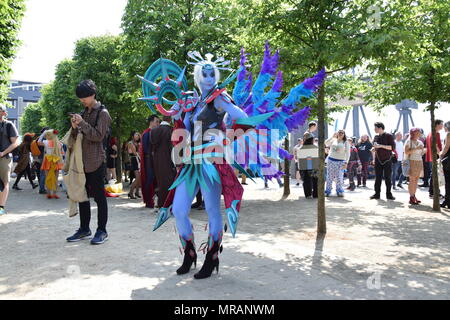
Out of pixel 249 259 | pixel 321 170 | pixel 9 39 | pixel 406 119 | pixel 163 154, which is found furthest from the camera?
pixel 406 119

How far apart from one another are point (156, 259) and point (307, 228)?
9.61 feet

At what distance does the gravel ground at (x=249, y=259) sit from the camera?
3635 mm

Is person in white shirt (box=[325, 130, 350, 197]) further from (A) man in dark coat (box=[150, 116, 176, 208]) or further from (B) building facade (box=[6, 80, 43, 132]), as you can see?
(B) building facade (box=[6, 80, 43, 132])

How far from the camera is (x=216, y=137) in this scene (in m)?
4.14

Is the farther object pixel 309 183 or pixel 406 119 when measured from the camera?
pixel 406 119

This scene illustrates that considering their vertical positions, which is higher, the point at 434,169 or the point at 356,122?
the point at 356,122

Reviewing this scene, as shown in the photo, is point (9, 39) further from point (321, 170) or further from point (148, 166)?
point (321, 170)

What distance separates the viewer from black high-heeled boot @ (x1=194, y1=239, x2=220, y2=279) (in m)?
3.99

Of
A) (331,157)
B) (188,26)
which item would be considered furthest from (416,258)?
(188,26)

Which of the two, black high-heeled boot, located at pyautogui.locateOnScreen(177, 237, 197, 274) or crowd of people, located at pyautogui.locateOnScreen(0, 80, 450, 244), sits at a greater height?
crowd of people, located at pyautogui.locateOnScreen(0, 80, 450, 244)

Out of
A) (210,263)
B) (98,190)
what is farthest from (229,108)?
(98,190)

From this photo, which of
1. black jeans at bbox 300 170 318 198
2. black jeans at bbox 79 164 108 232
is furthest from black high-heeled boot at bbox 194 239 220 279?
black jeans at bbox 300 170 318 198

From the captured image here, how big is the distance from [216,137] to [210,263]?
1178 millimetres

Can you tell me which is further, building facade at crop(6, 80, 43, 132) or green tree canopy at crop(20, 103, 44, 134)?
building facade at crop(6, 80, 43, 132)
